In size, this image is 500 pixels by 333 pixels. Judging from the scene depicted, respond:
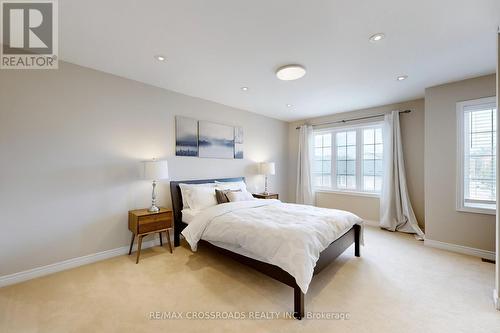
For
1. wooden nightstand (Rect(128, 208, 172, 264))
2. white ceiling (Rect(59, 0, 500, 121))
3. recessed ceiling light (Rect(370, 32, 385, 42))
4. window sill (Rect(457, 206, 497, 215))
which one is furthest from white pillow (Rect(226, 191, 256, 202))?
window sill (Rect(457, 206, 497, 215))

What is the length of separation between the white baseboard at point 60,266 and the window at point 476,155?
197 inches

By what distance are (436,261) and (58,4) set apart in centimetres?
503

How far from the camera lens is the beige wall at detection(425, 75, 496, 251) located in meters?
3.04

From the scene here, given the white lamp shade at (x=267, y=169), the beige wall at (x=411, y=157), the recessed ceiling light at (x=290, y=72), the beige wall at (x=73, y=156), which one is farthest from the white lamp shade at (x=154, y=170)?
the beige wall at (x=411, y=157)

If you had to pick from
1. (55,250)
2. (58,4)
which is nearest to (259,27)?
(58,4)

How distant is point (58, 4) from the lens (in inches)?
67.4

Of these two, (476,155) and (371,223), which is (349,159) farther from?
(476,155)

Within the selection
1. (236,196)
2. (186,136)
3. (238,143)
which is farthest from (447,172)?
(186,136)

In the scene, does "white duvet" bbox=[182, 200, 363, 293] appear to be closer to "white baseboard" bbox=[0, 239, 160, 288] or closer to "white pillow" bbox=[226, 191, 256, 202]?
"white pillow" bbox=[226, 191, 256, 202]

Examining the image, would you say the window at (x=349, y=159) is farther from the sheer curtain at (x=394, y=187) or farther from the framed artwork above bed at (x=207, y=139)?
the framed artwork above bed at (x=207, y=139)

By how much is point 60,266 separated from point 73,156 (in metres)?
1.37

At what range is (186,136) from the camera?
3801 millimetres

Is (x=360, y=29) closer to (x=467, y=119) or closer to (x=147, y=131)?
(x=467, y=119)

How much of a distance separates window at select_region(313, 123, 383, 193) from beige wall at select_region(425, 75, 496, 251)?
1.17 meters
